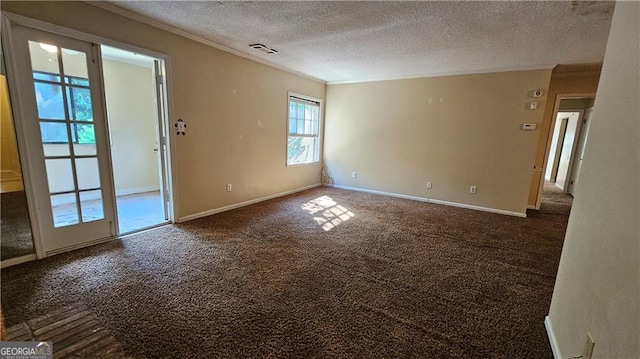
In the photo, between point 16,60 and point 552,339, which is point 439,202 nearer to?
point 552,339

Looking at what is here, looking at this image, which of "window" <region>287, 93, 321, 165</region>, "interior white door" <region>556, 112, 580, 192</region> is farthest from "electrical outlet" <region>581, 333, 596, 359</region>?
"interior white door" <region>556, 112, 580, 192</region>

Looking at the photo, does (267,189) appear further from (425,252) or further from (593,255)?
(593,255)

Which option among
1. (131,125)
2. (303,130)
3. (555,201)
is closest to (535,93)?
(555,201)

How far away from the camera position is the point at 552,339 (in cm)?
162

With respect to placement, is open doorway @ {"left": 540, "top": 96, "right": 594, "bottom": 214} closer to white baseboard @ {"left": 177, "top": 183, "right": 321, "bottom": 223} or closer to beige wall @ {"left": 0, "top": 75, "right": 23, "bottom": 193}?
white baseboard @ {"left": 177, "top": 183, "right": 321, "bottom": 223}

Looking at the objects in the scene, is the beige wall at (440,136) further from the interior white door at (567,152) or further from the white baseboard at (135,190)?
the white baseboard at (135,190)

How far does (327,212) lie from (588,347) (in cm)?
322

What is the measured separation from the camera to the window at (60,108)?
7.52 feet

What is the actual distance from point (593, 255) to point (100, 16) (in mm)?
4140

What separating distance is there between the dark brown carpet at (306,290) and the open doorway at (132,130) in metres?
1.80

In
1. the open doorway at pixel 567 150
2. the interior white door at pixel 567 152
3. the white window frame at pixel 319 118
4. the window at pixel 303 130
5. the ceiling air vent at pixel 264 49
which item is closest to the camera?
the ceiling air vent at pixel 264 49

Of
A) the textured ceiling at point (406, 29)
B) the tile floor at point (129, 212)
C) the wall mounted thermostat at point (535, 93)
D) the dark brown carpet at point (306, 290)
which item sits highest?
the textured ceiling at point (406, 29)

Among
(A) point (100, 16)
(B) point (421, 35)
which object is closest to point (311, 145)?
(B) point (421, 35)

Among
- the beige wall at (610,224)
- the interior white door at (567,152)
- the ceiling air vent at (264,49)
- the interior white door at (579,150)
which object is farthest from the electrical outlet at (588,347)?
the interior white door at (567,152)
